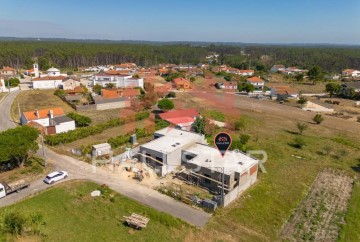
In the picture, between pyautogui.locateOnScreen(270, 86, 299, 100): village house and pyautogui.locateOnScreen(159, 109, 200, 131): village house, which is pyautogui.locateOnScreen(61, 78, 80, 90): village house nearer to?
pyautogui.locateOnScreen(159, 109, 200, 131): village house

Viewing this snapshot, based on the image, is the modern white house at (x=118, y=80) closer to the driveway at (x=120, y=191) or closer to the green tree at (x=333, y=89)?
the driveway at (x=120, y=191)

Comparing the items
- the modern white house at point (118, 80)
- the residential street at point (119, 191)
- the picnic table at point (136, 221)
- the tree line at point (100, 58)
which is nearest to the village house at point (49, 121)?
the residential street at point (119, 191)

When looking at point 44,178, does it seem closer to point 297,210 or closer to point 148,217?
point 148,217

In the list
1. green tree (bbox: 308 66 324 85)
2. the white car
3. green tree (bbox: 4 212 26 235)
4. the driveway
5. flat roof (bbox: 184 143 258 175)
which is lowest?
the driveway

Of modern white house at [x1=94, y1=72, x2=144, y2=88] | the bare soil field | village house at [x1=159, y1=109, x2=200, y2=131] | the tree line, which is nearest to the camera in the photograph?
the bare soil field

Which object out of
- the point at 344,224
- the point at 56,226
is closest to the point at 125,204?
the point at 56,226

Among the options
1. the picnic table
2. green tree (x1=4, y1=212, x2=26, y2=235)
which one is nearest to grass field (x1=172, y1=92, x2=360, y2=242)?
the picnic table

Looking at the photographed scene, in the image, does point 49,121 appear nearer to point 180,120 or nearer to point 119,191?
point 180,120
